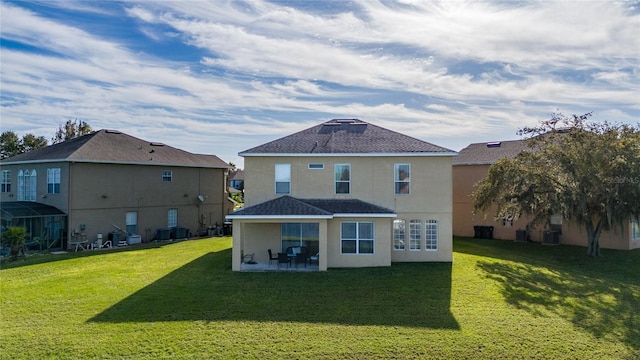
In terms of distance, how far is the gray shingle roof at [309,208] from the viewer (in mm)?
17797

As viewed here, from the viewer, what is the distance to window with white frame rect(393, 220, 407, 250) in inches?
781

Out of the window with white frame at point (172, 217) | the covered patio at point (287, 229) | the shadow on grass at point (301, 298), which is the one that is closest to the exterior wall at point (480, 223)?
the covered patio at point (287, 229)

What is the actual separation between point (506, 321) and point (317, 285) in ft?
22.0

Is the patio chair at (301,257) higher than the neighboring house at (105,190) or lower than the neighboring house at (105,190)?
lower

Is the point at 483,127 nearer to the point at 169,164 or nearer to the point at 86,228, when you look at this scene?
the point at 169,164

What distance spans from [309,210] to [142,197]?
51.5ft

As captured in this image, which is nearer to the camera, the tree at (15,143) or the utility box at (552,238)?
the utility box at (552,238)

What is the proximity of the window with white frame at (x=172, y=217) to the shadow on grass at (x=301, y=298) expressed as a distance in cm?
1297

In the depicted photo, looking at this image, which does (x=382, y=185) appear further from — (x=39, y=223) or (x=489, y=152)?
(x=39, y=223)

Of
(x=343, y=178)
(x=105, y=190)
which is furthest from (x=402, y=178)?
(x=105, y=190)

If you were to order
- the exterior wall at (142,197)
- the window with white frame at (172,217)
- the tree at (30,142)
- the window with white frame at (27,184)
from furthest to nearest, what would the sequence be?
the tree at (30,142)
the window with white frame at (172,217)
the window with white frame at (27,184)
the exterior wall at (142,197)

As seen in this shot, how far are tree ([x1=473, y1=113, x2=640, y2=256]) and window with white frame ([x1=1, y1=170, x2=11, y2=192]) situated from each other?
31.8 metres

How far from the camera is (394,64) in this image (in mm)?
19312

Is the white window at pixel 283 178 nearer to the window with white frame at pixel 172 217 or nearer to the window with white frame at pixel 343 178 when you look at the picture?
the window with white frame at pixel 343 178
